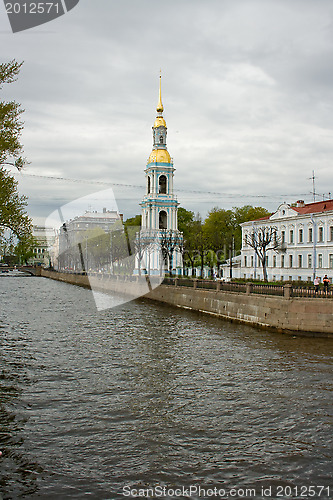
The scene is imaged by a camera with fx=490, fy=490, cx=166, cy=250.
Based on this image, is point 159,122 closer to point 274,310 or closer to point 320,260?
point 320,260

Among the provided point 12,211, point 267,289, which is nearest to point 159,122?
point 267,289

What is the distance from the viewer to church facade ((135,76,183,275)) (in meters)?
75.3

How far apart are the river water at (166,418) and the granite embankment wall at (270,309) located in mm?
Result: 1054

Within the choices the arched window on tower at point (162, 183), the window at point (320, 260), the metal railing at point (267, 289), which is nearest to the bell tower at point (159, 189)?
the arched window on tower at point (162, 183)

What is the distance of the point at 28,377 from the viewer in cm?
1554

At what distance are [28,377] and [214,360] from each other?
677 centimetres

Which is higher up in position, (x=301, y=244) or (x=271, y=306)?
(x=301, y=244)

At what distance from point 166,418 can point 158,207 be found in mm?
66101

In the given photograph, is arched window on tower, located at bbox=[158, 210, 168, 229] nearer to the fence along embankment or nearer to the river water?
the fence along embankment

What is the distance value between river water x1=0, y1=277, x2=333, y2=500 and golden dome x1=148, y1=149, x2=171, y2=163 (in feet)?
193

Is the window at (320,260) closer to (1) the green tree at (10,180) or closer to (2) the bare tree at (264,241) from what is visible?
(2) the bare tree at (264,241)

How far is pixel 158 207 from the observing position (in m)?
77.1

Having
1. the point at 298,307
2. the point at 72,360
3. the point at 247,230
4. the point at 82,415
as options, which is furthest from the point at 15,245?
the point at 247,230

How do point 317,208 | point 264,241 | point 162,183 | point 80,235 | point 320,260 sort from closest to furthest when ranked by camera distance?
point 320,260, point 264,241, point 317,208, point 162,183, point 80,235
